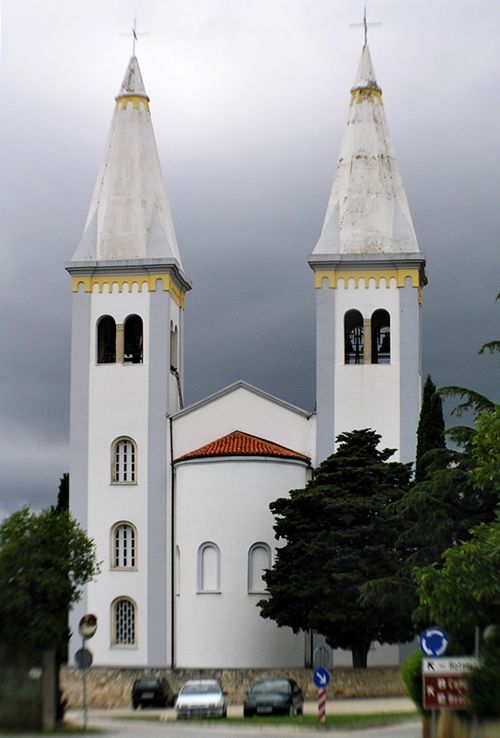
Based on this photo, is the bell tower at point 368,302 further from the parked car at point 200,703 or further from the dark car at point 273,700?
the parked car at point 200,703

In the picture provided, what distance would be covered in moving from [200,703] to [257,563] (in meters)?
11.5

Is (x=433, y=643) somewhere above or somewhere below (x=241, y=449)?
below

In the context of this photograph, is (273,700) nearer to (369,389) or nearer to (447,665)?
(447,665)

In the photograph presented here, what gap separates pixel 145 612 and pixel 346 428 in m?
9.95

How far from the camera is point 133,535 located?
162 ft

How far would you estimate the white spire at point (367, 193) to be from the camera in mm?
49625

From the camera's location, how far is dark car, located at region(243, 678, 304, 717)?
3494cm

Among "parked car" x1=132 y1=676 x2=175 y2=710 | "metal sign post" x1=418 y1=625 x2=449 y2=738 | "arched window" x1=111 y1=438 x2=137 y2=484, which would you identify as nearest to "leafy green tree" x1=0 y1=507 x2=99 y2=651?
"parked car" x1=132 y1=676 x2=175 y2=710

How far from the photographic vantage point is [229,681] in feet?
145

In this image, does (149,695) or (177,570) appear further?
(177,570)

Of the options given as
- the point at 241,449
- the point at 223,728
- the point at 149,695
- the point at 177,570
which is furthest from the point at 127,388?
the point at 223,728

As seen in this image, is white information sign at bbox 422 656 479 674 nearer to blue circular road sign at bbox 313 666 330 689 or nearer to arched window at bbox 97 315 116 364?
blue circular road sign at bbox 313 666 330 689

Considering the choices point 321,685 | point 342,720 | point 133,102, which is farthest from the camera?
point 133,102

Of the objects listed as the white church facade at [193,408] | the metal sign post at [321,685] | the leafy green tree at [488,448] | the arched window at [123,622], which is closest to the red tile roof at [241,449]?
the white church facade at [193,408]
